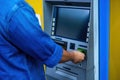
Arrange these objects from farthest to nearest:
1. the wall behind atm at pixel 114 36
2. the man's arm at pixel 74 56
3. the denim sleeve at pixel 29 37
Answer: the wall behind atm at pixel 114 36
the man's arm at pixel 74 56
the denim sleeve at pixel 29 37

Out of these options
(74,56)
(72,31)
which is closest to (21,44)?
(74,56)

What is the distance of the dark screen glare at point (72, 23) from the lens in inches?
71.3

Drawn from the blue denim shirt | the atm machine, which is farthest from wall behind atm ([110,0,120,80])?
the blue denim shirt

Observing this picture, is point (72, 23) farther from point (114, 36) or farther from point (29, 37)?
point (29, 37)

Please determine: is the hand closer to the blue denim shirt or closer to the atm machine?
the atm machine

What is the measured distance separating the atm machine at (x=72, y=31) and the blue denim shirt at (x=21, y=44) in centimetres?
32

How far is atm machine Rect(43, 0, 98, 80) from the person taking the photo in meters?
1.73

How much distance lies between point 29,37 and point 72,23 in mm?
635

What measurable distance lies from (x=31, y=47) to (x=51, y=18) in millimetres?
809

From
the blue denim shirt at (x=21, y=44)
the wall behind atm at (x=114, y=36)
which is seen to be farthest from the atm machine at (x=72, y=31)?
the blue denim shirt at (x=21, y=44)

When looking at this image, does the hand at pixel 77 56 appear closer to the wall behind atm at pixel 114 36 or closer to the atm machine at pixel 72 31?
the atm machine at pixel 72 31

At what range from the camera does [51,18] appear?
84.5 inches

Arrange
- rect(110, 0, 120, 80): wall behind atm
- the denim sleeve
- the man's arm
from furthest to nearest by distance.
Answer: rect(110, 0, 120, 80): wall behind atm, the man's arm, the denim sleeve

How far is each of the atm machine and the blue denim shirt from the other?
323mm
